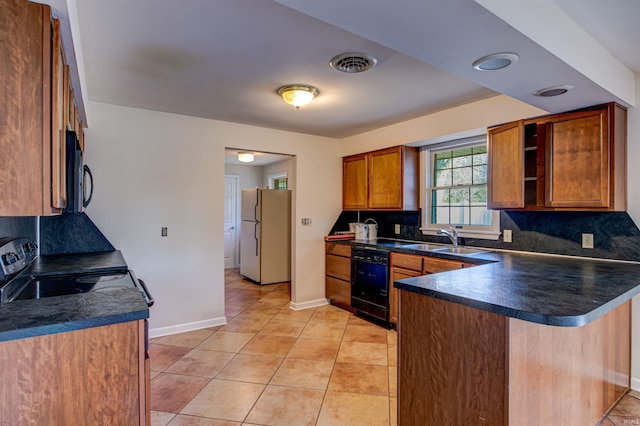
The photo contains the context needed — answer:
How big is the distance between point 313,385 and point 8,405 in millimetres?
1879

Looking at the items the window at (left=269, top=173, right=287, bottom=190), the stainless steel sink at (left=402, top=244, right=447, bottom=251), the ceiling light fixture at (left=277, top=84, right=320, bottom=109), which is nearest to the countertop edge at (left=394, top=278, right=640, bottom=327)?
the ceiling light fixture at (left=277, top=84, right=320, bottom=109)

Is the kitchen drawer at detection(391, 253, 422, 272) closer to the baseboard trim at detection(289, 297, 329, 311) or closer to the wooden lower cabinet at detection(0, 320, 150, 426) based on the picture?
the baseboard trim at detection(289, 297, 329, 311)

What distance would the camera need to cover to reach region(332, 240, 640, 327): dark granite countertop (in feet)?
4.39

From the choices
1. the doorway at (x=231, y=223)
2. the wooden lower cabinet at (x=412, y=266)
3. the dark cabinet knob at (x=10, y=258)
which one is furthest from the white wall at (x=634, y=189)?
the doorway at (x=231, y=223)

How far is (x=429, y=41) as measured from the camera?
5.00ft

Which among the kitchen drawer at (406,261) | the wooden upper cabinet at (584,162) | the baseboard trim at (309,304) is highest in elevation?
the wooden upper cabinet at (584,162)

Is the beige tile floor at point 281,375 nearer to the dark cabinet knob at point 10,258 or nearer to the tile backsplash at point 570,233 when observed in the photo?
the tile backsplash at point 570,233

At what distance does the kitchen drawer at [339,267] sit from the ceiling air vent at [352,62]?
2444 millimetres

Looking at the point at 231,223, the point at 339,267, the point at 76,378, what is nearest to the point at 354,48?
the point at 76,378

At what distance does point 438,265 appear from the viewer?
10.4ft

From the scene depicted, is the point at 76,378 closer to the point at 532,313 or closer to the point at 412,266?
the point at 532,313

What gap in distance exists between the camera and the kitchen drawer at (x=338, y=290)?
4.25m

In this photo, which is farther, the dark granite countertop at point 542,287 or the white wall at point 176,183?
the white wall at point 176,183

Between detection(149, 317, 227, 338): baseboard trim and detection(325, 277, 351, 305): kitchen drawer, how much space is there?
4.60 feet
